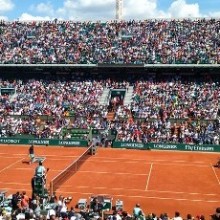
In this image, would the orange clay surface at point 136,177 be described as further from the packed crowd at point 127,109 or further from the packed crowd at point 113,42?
the packed crowd at point 113,42

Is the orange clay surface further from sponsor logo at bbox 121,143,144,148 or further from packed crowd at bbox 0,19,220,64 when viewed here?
packed crowd at bbox 0,19,220,64

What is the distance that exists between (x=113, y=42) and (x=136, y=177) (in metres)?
26.8

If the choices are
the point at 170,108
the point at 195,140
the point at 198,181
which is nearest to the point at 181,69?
the point at 170,108

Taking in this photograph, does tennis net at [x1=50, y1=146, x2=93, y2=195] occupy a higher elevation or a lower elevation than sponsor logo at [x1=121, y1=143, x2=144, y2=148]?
lower

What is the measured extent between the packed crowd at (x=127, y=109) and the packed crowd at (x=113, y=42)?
2682 millimetres

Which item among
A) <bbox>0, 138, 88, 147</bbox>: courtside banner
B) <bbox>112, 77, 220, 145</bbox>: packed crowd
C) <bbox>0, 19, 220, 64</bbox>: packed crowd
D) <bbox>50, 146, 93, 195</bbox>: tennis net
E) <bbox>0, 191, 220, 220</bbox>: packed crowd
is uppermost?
<bbox>0, 19, 220, 64</bbox>: packed crowd

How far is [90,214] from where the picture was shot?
16.9 m

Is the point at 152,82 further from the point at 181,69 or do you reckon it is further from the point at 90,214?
the point at 90,214

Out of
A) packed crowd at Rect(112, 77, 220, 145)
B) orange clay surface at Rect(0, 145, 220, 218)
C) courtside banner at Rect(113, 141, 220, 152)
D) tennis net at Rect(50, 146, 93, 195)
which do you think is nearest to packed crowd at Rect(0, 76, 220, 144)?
packed crowd at Rect(112, 77, 220, 145)

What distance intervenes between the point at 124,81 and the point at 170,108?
320 inches

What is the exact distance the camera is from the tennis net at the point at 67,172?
26.2m

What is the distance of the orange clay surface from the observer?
24.7 m

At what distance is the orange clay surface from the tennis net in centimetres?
34

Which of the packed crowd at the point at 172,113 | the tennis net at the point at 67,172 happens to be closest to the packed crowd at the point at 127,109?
the packed crowd at the point at 172,113
